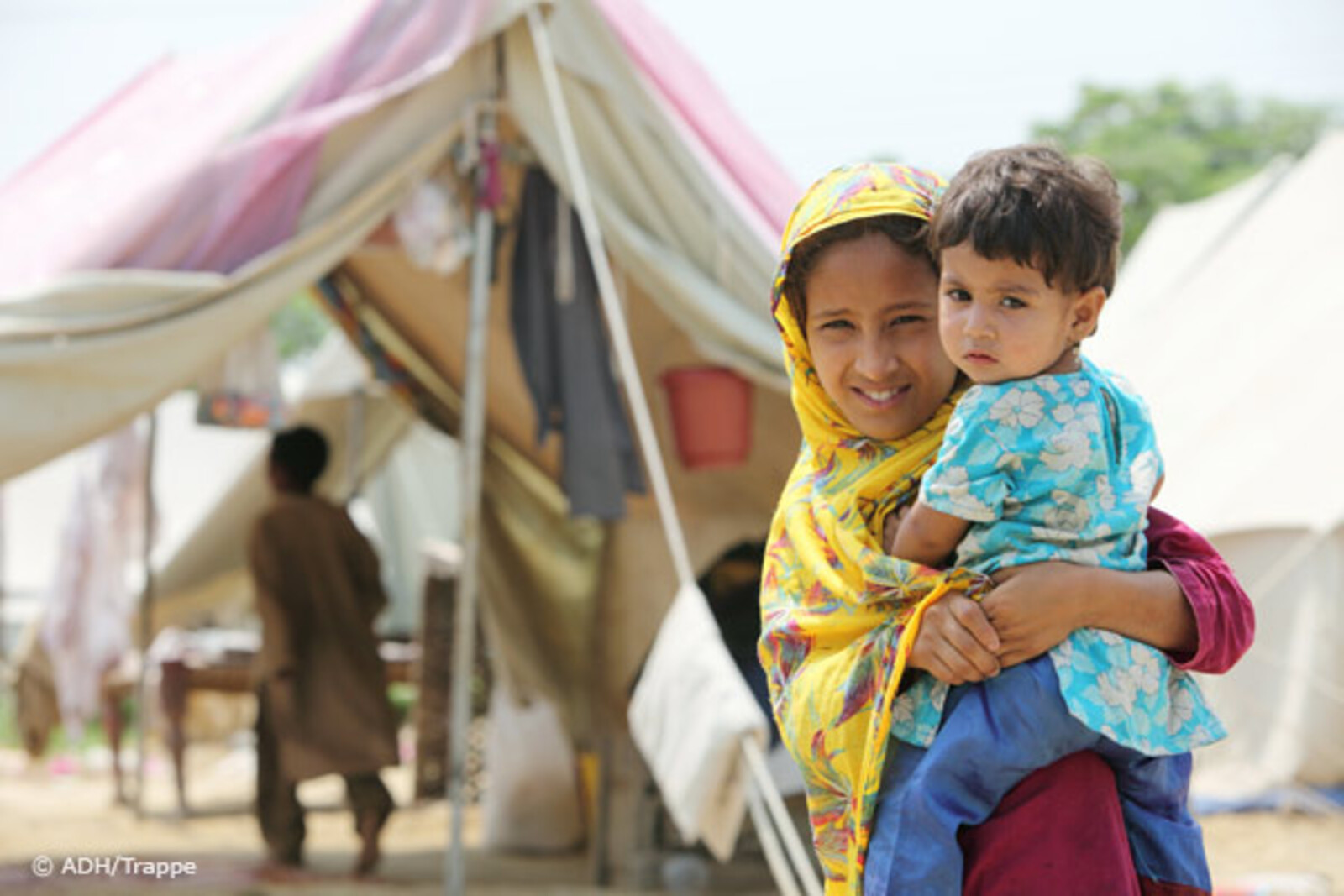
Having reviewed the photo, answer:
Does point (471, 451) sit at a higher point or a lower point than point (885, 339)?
lower

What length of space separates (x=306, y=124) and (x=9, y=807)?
5580 millimetres

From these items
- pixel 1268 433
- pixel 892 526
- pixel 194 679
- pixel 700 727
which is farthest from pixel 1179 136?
pixel 892 526

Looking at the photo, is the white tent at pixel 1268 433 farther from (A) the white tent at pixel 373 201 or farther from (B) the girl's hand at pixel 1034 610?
(B) the girl's hand at pixel 1034 610

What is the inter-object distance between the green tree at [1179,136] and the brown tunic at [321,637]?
19.1 meters

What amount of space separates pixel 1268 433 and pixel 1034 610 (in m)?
6.66

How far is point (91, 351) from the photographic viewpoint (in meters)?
3.95

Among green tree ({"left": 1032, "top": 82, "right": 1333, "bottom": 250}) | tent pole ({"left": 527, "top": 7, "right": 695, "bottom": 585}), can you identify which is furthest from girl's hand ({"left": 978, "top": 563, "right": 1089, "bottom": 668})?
green tree ({"left": 1032, "top": 82, "right": 1333, "bottom": 250})

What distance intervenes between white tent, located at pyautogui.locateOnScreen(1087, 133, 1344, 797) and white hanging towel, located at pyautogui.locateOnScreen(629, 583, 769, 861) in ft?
14.9

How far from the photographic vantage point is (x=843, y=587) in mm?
1581

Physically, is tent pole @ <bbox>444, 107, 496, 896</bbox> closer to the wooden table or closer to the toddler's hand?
the wooden table

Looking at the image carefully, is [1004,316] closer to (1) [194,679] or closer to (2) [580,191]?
(2) [580,191]

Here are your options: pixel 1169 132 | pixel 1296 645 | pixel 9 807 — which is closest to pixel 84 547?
pixel 9 807

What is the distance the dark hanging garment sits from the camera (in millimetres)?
4734

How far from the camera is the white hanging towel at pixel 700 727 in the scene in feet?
10.1
